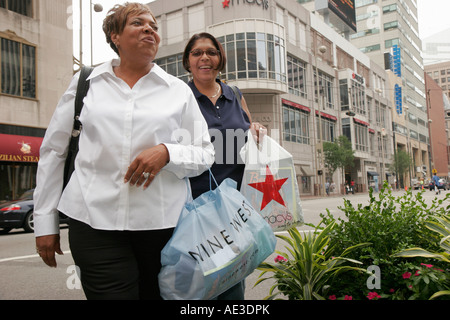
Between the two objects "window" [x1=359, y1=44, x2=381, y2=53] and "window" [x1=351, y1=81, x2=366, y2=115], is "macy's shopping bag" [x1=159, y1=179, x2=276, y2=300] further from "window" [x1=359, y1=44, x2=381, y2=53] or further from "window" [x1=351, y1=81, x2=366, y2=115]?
"window" [x1=359, y1=44, x2=381, y2=53]

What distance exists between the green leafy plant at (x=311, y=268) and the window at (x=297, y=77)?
36393mm

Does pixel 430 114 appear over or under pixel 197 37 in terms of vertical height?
over

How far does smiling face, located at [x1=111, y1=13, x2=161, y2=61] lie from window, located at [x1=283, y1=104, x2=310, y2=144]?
116ft

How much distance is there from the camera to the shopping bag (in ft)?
8.64

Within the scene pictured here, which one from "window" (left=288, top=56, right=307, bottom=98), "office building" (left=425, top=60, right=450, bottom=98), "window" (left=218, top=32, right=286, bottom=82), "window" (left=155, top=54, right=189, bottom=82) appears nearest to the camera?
"window" (left=218, top=32, right=286, bottom=82)

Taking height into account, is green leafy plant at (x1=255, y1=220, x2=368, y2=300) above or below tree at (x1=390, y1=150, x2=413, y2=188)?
below

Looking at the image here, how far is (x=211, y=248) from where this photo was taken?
1.72m

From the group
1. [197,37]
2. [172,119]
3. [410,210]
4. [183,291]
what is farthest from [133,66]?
[410,210]

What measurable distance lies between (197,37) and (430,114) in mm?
113000

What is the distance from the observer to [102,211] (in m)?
1.73

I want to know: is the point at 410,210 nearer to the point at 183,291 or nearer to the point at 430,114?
the point at 183,291

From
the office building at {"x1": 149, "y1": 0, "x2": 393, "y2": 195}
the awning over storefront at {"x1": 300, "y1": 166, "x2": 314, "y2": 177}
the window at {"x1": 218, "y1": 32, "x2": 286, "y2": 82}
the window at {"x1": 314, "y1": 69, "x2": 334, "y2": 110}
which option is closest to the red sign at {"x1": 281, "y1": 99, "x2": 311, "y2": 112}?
the office building at {"x1": 149, "y1": 0, "x2": 393, "y2": 195}

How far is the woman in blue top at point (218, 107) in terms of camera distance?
8.27ft

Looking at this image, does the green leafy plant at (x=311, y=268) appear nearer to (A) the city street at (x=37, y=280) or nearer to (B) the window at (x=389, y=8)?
(A) the city street at (x=37, y=280)
